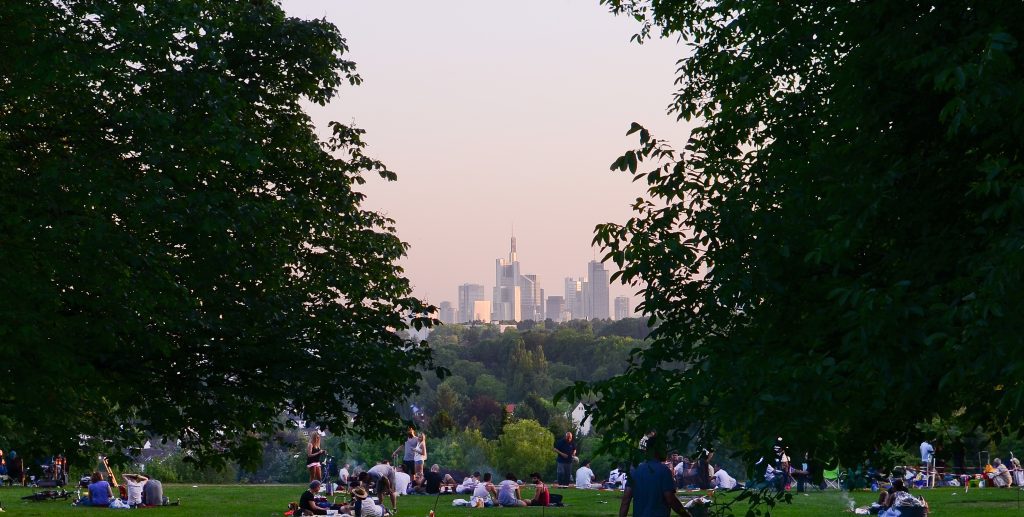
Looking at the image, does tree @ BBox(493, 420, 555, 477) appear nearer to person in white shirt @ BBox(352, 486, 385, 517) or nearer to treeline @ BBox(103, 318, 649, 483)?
treeline @ BBox(103, 318, 649, 483)

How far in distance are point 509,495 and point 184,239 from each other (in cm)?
1594

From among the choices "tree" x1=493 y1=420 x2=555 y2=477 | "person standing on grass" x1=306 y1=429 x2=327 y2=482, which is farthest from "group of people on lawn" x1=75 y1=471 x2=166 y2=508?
"tree" x1=493 y1=420 x2=555 y2=477

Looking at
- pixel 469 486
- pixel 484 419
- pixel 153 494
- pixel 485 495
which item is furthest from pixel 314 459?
pixel 484 419

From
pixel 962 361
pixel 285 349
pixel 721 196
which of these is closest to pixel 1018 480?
pixel 285 349

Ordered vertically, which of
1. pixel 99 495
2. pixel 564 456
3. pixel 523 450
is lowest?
pixel 99 495

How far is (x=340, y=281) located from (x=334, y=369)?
56.5 inches

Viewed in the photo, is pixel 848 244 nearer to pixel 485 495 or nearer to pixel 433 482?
pixel 485 495

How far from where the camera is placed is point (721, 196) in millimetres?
11656

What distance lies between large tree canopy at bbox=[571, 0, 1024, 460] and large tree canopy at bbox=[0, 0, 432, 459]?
5.98 m

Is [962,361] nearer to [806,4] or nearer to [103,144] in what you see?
[806,4]

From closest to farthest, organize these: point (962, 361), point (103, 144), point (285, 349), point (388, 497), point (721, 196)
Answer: point (962, 361), point (721, 196), point (103, 144), point (285, 349), point (388, 497)

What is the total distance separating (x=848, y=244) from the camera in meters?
8.93

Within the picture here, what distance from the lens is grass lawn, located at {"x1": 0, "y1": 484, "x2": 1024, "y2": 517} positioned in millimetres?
25516

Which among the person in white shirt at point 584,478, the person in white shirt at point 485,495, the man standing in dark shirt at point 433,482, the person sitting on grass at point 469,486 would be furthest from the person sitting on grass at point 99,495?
the person in white shirt at point 584,478
